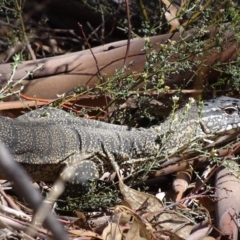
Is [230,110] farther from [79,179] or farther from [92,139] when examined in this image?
[79,179]

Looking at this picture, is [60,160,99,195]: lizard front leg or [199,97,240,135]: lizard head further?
[199,97,240,135]: lizard head

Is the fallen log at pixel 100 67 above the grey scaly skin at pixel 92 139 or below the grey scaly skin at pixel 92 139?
above

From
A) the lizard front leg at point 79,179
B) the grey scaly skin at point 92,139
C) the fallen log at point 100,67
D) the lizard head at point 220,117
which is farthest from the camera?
the fallen log at point 100,67

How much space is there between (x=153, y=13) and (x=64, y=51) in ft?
3.61

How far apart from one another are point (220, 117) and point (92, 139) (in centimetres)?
103

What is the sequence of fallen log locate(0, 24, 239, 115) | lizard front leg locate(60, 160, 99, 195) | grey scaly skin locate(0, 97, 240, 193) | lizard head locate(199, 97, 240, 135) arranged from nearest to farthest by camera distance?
grey scaly skin locate(0, 97, 240, 193), lizard front leg locate(60, 160, 99, 195), lizard head locate(199, 97, 240, 135), fallen log locate(0, 24, 239, 115)

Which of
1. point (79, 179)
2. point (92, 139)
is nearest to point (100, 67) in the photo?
point (92, 139)

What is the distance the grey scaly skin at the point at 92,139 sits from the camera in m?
3.27

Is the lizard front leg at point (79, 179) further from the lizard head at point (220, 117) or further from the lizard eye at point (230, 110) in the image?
the lizard eye at point (230, 110)

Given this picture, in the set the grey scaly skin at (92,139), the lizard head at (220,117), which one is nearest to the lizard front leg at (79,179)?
A: the grey scaly skin at (92,139)

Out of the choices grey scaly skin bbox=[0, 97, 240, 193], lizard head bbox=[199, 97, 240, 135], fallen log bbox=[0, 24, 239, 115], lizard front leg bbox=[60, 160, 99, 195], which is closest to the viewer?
grey scaly skin bbox=[0, 97, 240, 193]

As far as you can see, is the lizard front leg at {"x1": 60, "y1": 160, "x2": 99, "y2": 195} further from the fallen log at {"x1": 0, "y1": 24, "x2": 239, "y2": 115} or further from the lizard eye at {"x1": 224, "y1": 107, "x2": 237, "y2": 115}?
the lizard eye at {"x1": 224, "y1": 107, "x2": 237, "y2": 115}

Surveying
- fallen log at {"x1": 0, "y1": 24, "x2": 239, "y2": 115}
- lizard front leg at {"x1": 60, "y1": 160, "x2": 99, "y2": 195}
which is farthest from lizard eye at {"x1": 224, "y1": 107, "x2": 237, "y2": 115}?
lizard front leg at {"x1": 60, "y1": 160, "x2": 99, "y2": 195}

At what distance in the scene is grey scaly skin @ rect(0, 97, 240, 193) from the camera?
129 inches
